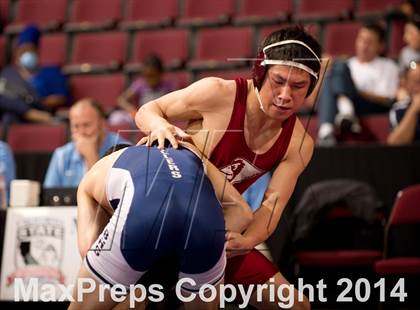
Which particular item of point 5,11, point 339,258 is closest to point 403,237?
point 339,258

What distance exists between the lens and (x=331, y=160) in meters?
4.72

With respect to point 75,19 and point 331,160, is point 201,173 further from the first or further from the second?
point 75,19

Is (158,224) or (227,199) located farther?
(227,199)

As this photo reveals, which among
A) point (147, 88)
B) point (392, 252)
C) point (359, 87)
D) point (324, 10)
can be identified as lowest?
point (392, 252)

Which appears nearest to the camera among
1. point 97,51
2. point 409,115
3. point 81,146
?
point 81,146

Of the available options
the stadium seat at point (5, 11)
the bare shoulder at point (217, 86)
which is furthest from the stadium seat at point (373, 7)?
the bare shoulder at point (217, 86)

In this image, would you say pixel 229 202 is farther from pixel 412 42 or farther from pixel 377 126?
pixel 412 42

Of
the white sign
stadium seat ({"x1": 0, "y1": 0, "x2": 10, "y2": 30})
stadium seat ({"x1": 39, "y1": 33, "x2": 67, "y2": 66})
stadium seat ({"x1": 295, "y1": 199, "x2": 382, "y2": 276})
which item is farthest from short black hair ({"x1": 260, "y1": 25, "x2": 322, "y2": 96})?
stadium seat ({"x1": 0, "y1": 0, "x2": 10, "y2": 30})

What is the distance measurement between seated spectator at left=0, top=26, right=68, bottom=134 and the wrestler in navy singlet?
4.46 metres

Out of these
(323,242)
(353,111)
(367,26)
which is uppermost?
(367,26)

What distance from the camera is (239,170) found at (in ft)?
7.88

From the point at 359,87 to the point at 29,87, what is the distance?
2537 millimetres

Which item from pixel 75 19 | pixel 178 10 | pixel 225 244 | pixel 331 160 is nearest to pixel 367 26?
pixel 331 160

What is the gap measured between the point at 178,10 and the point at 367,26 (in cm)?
234
